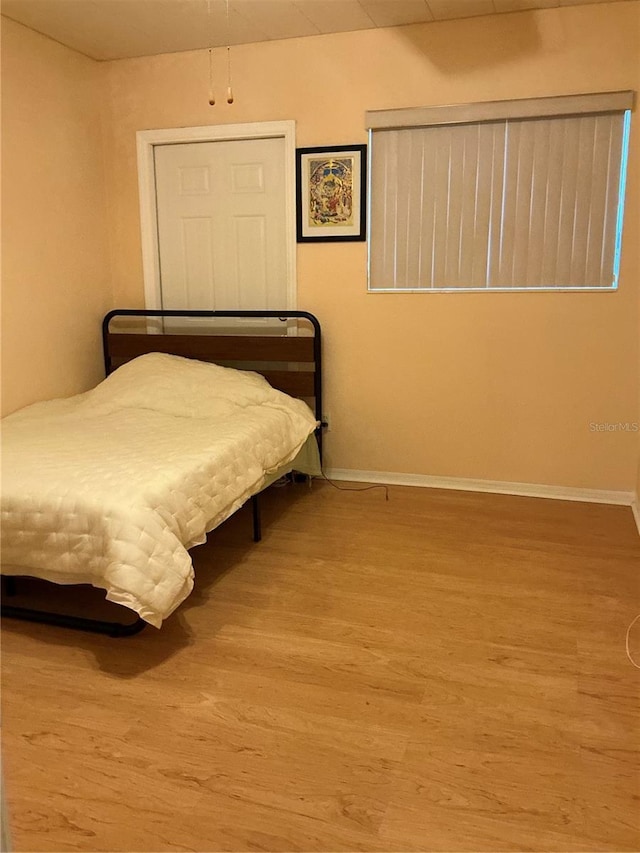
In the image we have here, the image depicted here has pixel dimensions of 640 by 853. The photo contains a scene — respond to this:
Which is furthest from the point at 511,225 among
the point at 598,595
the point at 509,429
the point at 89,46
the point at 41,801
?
the point at 41,801

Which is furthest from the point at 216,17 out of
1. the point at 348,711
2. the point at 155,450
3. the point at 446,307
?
the point at 348,711

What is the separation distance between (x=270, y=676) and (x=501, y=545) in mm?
1395

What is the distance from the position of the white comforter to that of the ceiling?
5.77ft

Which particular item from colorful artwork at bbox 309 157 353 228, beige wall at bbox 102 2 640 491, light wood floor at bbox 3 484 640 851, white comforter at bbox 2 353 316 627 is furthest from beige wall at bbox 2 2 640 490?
light wood floor at bbox 3 484 640 851

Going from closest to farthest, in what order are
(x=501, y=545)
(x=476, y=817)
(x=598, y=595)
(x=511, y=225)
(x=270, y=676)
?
1. (x=476, y=817)
2. (x=270, y=676)
3. (x=598, y=595)
4. (x=501, y=545)
5. (x=511, y=225)

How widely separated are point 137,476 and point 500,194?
7.87ft

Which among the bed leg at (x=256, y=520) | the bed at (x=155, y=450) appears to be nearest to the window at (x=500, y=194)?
the bed at (x=155, y=450)

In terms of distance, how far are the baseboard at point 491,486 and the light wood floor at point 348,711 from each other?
2.04 ft

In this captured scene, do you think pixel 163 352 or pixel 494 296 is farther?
pixel 163 352

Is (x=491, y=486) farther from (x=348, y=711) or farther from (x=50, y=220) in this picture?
(x=50, y=220)

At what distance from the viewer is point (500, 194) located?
356 centimetres

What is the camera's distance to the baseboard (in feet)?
12.0

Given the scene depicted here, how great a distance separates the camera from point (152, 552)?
2162mm

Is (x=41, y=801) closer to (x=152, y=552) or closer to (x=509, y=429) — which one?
(x=152, y=552)
